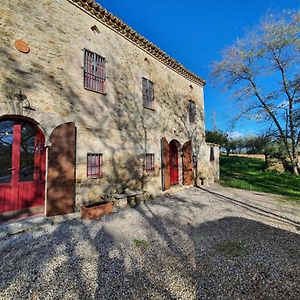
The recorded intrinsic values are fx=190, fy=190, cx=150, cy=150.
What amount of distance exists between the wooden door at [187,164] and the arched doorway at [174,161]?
492 mm

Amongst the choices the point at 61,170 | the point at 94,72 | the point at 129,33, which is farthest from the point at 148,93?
the point at 61,170

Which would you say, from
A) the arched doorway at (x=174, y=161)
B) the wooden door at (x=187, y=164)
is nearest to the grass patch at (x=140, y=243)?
the arched doorway at (x=174, y=161)

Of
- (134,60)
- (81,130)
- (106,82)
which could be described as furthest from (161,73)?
(81,130)

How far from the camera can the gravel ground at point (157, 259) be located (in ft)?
9.24

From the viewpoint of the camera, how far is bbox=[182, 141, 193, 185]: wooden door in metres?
11.7

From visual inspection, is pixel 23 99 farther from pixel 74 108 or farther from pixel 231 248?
pixel 231 248

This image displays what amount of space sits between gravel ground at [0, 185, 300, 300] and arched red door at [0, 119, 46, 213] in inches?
45.2

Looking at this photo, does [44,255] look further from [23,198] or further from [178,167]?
[178,167]

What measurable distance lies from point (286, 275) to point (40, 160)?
650 cm

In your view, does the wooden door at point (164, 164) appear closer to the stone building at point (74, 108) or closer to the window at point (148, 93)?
the stone building at point (74, 108)

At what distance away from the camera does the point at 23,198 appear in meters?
5.44

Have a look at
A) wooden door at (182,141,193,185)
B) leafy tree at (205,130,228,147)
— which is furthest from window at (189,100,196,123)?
leafy tree at (205,130,228,147)

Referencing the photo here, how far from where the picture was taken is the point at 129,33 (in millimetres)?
8539

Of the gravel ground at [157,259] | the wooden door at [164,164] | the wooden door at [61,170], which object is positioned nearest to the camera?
the gravel ground at [157,259]
